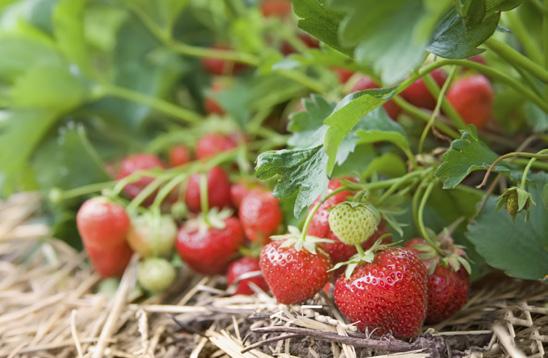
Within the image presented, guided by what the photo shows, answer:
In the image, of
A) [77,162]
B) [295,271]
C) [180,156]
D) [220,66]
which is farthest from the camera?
[220,66]

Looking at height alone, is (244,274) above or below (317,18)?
below

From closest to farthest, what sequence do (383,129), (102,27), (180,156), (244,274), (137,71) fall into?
(383,129) → (244,274) → (180,156) → (137,71) → (102,27)

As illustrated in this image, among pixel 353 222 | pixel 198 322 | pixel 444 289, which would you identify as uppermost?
pixel 353 222

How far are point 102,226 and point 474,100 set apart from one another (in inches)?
26.7

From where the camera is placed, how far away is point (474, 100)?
110cm

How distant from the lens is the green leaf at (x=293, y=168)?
0.75 metres

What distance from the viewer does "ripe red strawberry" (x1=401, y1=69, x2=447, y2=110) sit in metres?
1.10

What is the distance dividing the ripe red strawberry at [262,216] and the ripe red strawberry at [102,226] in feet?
0.74

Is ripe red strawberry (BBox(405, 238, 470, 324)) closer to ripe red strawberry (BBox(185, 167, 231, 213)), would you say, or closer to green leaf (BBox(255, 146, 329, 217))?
green leaf (BBox(255, 146, 329, 217))

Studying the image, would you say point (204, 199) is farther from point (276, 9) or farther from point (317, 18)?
point (276, 9)

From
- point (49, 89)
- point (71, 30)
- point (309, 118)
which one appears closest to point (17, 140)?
point (49, 89)

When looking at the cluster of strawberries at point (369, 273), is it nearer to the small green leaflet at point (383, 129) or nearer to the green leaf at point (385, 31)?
the small green leaflet at point (383, 129)

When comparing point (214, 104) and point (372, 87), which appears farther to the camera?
point (214, 104)

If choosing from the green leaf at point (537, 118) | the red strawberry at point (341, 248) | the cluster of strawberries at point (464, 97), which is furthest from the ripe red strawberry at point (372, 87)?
the red strawberry at point (341, 248)
